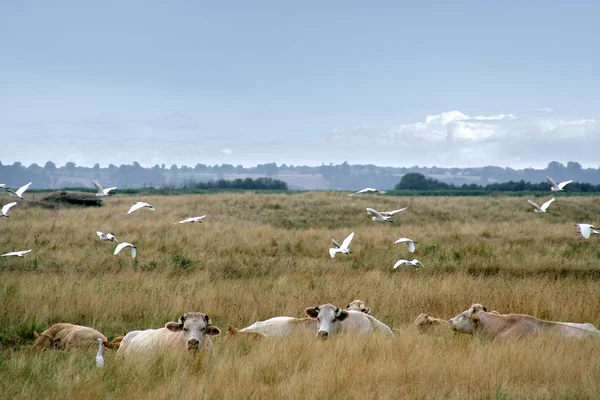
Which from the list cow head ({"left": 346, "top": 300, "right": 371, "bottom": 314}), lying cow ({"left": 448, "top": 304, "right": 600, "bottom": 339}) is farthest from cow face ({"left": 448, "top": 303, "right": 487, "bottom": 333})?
cow head ({"left": 346, "top": 300, "right": 371, "bottom": 314})

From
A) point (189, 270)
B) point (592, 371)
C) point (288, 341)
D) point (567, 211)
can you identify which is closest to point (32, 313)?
point (288, 341)

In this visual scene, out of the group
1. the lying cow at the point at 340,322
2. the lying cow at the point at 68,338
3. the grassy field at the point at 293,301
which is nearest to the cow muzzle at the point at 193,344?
the grassy field at the point at 293,301

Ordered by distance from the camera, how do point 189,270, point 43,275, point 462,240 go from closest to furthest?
point 43,275 < point 189,270 < point 462,240

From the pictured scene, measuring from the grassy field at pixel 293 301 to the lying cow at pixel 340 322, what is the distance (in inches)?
16.0

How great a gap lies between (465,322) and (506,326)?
0.69 metres

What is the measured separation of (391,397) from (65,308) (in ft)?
25.5

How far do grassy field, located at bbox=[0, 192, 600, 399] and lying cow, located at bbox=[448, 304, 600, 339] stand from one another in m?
0.48

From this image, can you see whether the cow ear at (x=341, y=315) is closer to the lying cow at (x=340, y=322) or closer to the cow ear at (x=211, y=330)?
the lying cow at (x=340, y=322)

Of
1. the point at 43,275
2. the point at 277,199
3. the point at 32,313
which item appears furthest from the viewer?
the point at 277,199

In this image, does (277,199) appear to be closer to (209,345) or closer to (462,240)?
(462,240)

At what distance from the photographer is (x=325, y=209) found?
42375 mm

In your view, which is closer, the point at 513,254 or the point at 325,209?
the point at 513,254

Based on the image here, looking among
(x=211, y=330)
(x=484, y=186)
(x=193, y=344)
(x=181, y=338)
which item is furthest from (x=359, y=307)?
(x=484, y=186)

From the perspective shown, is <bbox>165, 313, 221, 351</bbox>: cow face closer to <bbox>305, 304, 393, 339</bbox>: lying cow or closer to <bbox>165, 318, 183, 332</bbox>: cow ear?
<bbox>165, 318, 183, 332</bbox>: cow ear
